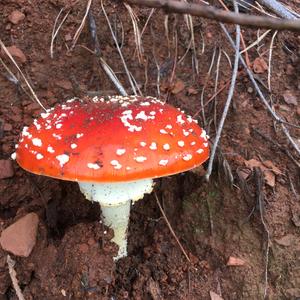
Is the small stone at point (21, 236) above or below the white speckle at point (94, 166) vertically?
below

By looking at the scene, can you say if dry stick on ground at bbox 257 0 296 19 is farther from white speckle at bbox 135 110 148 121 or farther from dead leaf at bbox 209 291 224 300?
dead leaf at bbox 209 291 224 300

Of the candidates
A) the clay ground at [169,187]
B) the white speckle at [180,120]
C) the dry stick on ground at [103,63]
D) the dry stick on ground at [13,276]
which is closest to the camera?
the white speckle at [180,120]

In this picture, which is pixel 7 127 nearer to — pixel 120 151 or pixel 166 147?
pixel 120 151

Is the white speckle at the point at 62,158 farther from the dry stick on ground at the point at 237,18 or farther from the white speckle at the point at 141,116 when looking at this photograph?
the dry stick on ground at the point at 237,18

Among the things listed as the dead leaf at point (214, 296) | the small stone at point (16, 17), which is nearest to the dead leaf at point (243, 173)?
the dead leaf at point (214, 296)

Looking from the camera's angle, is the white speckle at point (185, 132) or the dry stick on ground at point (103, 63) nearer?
the white speckle at point (185, 132)

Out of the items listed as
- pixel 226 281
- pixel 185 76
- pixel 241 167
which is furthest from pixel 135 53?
pixel 226 281

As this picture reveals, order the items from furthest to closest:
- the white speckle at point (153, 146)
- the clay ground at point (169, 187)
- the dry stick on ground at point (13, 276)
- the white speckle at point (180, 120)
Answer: the clay ground at point (169, 187) → the dry stick on ground at point (13, 276) → the white speckle at point (180, 120) → the white speckle at point (153, 146)
